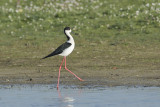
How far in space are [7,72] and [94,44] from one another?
13.8 feet

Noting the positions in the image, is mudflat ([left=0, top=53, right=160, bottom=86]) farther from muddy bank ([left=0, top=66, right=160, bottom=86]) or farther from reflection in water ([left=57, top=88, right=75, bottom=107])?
reflection in water ([left=57, top=88, right=75, bottom=107])

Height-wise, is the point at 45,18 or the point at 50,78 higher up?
the point at 45,18

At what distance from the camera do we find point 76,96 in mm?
10172

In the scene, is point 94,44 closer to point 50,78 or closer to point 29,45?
point 29,45

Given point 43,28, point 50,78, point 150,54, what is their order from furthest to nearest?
point 43,28 → point 150,54 → point 50,78

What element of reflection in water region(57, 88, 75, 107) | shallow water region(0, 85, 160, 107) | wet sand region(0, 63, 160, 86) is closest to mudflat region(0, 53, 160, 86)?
wet sand region(0, 63, 160, 86)

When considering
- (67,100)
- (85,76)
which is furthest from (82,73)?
(67,100)

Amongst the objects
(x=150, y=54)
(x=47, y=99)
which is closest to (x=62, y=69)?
(x=150, y=54)

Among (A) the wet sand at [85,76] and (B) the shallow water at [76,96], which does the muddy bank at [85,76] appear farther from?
(B) the shallow water at [76,96]

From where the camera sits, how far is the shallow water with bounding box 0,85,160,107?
9359mm

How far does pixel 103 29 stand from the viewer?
18.6 m

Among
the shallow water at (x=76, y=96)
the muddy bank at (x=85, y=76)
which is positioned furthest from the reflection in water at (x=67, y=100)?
the muddy bank at (x=85, y=76)

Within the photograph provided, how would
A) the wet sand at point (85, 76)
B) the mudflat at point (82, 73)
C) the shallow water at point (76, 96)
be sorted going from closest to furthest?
1. the shallow water at point (76, 96)
2. the wet sand at point (85, 76)
3. the mudflat at point (82, 73)

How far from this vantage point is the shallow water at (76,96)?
9.36 meters
